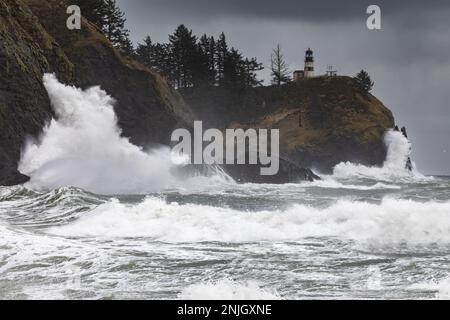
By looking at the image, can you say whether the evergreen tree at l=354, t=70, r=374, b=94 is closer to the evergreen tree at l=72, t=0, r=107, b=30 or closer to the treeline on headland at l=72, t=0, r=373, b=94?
the treeline on headland at l=72, t=0, r=373, b=94

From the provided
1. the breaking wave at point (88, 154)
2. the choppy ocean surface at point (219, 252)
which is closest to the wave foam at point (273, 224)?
the choppy ocean surface at point (219, 252)

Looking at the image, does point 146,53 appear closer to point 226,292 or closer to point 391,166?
point 391,166

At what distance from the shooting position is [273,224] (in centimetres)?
1545

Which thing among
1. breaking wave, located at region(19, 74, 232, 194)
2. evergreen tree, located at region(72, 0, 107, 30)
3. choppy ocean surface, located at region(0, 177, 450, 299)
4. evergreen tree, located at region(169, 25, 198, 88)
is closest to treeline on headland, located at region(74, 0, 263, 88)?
evergreen tree, located at region(169, 25, 198, 88)

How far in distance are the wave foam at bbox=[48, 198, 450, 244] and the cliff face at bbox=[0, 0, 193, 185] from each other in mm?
8552

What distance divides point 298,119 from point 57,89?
3441cm

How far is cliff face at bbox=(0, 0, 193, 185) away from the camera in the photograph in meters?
24.3

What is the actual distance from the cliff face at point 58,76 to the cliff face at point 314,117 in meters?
15.3

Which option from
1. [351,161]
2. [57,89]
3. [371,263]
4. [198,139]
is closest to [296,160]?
[351,161]

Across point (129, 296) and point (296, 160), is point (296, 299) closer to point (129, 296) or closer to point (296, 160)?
point (129, 296)

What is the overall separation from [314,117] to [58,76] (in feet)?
111

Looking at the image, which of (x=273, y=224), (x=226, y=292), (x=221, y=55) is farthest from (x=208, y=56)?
(x=226, y=292)

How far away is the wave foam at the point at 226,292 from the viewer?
8703 mm

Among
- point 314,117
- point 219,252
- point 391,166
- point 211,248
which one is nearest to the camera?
point 219,252
